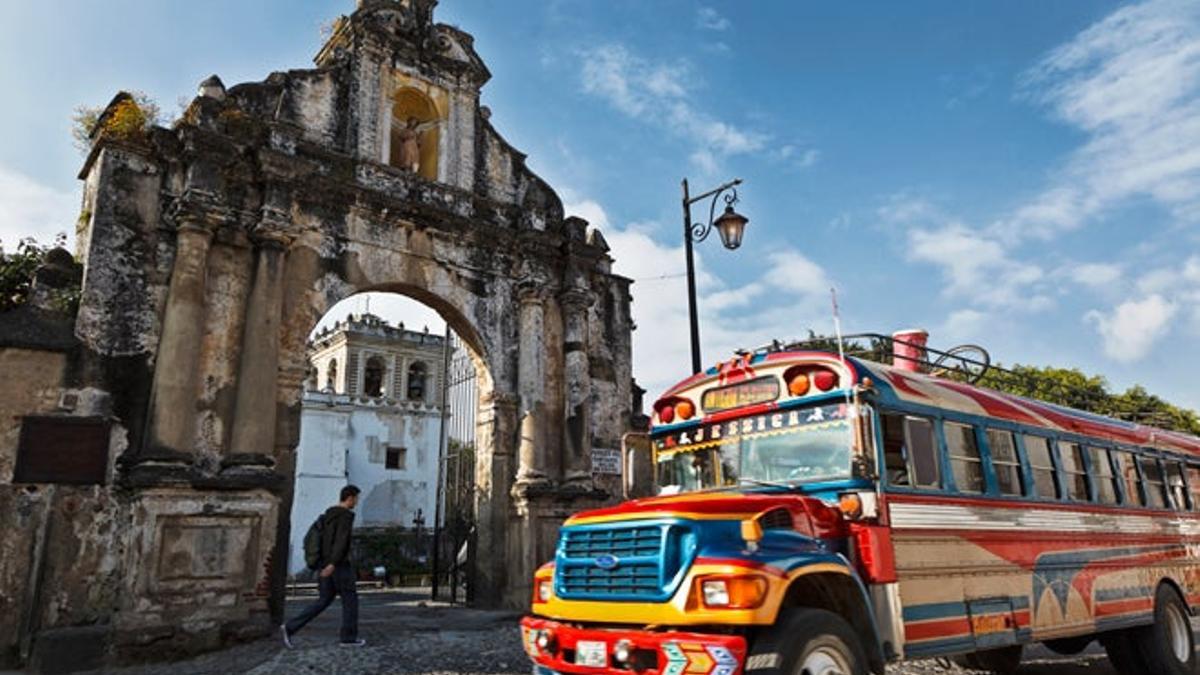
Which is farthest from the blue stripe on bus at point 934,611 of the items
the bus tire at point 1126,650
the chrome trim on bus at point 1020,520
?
the bus tire at point 1126,650

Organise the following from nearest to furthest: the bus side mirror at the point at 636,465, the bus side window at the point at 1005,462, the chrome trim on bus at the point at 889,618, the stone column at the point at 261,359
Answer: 1. the chrome trim on bus at the point at 889,618
2. the bus side window at the point at 1005,462
3. the bus side mirror at the point at 636,465
4. the stone column at the point at 261,359

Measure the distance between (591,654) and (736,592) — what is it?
3.40 ft

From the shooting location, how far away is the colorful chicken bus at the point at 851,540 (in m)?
4.63

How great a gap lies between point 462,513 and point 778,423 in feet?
28.0

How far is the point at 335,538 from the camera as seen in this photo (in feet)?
28.0

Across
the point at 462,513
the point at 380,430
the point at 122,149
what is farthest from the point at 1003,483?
the point at 380,430

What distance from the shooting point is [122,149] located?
9.80 m

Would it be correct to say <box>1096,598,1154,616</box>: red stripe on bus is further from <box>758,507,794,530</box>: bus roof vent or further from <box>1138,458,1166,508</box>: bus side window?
<box>758,507,794,530</box>: bus roof vent

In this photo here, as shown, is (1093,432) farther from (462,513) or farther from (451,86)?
(451,86)

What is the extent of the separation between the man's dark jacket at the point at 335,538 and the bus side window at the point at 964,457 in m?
5.99


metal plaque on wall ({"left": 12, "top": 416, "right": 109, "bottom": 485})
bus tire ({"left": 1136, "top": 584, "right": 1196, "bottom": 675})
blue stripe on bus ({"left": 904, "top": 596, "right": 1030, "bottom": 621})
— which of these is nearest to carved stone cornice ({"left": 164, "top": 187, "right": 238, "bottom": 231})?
metal plaque on wall ({"left": 12, "top": 416, "right": 109, "bottom": 485})

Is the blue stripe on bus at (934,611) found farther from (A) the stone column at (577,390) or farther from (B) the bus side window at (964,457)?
(A) the stone column at (577,390)

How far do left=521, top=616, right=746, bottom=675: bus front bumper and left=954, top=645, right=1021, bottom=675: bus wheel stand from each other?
5.69 meters

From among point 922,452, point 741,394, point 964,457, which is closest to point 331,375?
point 741,394
